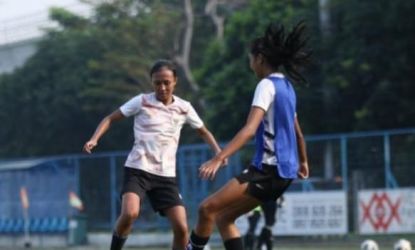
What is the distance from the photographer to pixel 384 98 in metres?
34.0

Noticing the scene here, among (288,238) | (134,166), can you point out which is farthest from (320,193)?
(134,166)

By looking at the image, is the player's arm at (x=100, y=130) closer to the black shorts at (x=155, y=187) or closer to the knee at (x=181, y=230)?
the black shorts at (x=155, y=187)

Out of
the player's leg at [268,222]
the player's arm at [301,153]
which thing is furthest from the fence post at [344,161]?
the player's arm at [301,153]

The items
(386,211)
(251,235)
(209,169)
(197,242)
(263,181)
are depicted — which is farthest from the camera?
(386,211)

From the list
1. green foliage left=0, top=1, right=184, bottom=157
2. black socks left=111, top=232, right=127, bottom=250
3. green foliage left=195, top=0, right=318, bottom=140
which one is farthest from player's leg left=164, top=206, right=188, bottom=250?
green foliage left=0, top=1, right=184, bottom=157

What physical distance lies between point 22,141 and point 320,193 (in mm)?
28012

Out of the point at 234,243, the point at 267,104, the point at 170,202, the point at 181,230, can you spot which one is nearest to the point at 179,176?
the point at 170,202

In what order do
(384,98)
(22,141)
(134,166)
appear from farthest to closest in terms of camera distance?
(22,141), (384,98), (134,166)

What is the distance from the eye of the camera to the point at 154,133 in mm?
11633

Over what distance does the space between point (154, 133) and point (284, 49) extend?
2.09 meters

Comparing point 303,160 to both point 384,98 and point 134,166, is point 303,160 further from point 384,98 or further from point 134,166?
point 384,98

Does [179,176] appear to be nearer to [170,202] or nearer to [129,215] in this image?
[170,202]

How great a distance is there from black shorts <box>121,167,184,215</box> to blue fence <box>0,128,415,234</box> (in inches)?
571

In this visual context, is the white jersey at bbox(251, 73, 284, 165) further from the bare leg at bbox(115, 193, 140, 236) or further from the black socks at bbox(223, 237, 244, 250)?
the bare leg at bbox(115, 193, 140, 236)
